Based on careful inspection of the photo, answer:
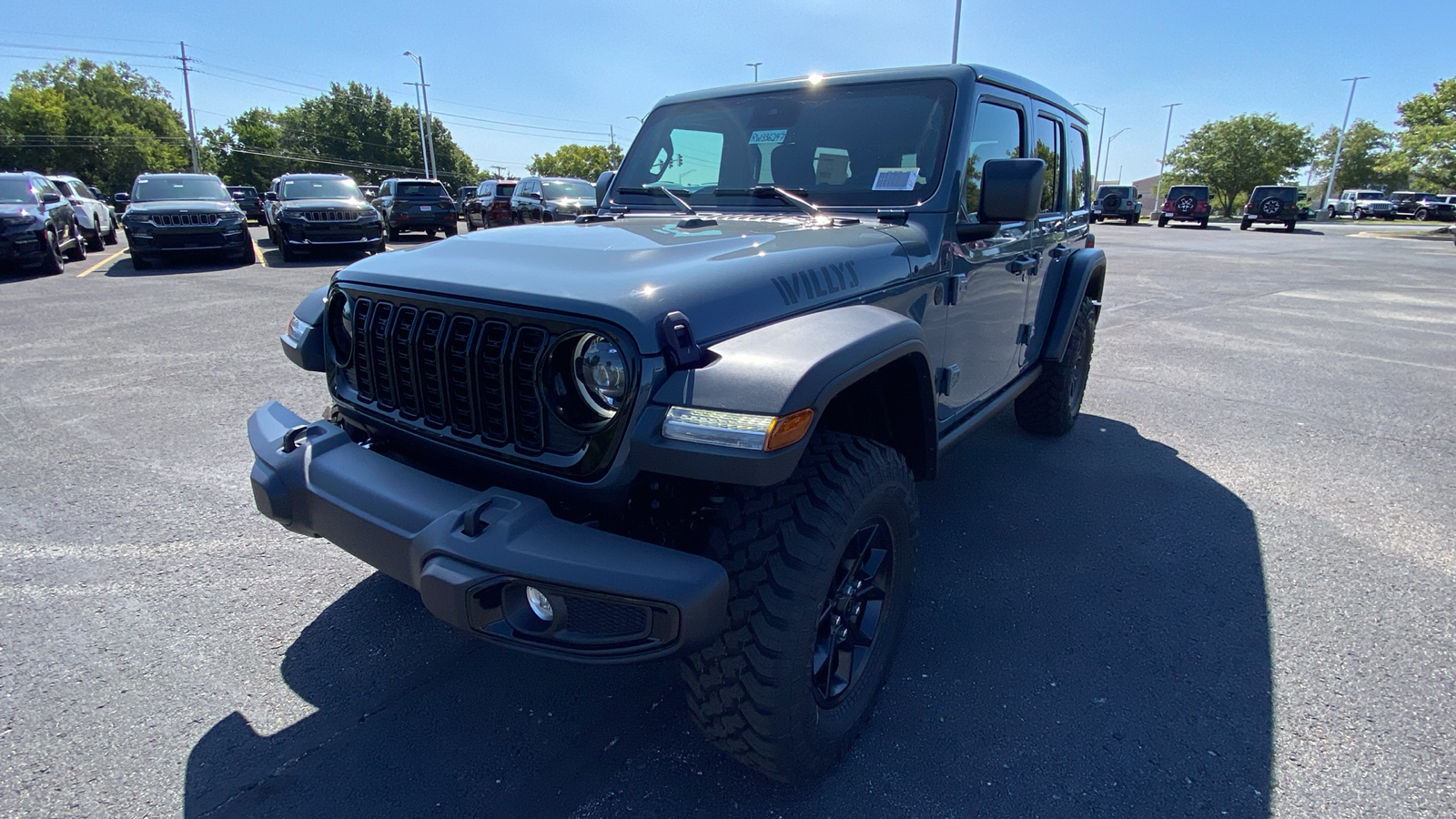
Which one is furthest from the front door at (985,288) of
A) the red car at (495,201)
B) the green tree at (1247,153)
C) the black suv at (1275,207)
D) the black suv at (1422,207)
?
the green tree at (1247,153)

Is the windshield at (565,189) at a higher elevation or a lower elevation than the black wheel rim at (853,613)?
higher

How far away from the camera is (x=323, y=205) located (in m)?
Answer: 13.5

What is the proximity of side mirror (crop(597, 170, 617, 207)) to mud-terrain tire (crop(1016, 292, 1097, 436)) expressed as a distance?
257cm

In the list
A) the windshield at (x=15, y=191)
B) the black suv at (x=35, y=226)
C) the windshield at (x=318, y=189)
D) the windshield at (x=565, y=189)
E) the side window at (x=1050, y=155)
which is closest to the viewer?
the side window at (x=1050, y=155)

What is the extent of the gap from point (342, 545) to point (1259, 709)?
2.71 m

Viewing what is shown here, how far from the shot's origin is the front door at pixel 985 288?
2.92 m

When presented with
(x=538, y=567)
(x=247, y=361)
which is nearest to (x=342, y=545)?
(x=538, y=567)

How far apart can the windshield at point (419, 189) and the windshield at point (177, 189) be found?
545 centimetres

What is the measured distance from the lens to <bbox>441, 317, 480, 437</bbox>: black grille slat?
6.40 feet

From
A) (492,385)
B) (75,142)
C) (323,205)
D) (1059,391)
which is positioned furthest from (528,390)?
(75,142)

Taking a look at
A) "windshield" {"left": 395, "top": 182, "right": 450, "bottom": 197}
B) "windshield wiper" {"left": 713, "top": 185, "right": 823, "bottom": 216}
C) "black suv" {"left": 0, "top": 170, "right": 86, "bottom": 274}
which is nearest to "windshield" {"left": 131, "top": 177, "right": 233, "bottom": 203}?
"black suv" {"left": 0, "top": 170, "right": 86, "bottom": 274}

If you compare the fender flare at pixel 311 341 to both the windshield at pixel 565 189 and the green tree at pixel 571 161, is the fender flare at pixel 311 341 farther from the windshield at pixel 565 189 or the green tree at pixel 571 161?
the green tree at pixel 571 161

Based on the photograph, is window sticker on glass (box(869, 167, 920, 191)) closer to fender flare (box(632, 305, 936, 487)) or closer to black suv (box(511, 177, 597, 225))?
fender flare (box(632, 305, 936, 487))

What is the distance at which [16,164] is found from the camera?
176 feet
